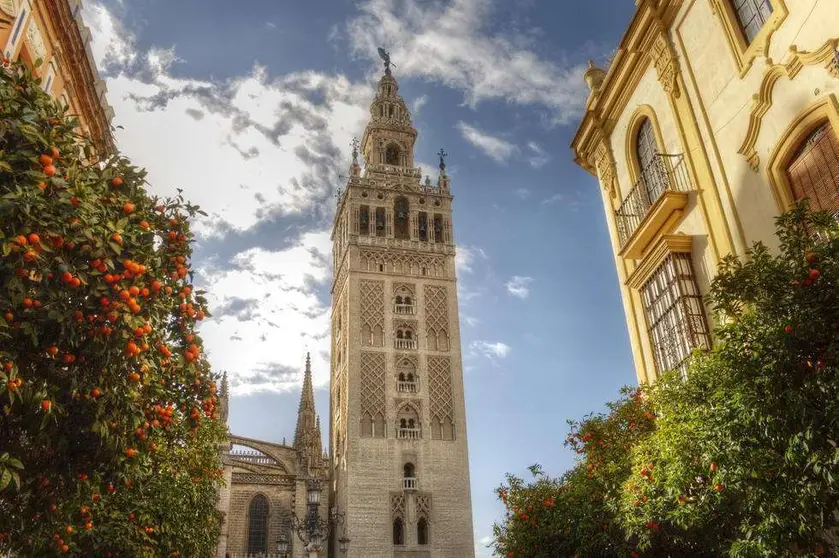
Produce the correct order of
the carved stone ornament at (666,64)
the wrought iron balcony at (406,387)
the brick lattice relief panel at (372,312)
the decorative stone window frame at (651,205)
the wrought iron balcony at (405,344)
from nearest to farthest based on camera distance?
the decorative stone window frame at (651,205)
the carved stone ornament at (666,64)
the wrought iron balcony at (406,387)
the brick lattice relief panel at (372,312)
the wrought iron balcony at (405,344)

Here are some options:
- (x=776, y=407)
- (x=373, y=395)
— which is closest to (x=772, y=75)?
(x=776, y=407)

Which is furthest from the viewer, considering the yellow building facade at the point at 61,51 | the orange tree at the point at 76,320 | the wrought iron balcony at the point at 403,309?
the wrought iron balcony at the point at 403,309

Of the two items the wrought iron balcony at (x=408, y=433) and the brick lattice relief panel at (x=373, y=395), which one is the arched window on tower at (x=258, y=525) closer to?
the brick lattice relief panel at (x=373, y=395)

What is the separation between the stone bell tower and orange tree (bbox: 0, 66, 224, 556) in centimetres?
2609

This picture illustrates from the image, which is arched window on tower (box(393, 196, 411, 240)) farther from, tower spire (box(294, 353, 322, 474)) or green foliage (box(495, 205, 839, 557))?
green foliage (box(495, 205, 839, 557))

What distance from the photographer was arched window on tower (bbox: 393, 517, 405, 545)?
1227 inches

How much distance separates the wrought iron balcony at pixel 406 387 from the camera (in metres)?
34.1

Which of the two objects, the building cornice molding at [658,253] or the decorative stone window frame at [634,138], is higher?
the decorative stone window frame at [634,138]

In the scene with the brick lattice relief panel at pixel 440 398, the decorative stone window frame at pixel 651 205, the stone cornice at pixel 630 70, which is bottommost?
the decorative stone window frame at pixel 651 205

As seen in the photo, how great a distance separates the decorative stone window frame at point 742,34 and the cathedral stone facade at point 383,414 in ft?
87.2

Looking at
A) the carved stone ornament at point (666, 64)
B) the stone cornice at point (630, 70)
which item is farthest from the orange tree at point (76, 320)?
the stone cornice at point (630, 70)

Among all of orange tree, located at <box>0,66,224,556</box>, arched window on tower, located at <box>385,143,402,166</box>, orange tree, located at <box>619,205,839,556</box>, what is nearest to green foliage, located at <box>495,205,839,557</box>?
orange tree, located at <box>619,205,839,556</box>

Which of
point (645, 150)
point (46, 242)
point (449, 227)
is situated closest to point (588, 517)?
point (645, 150)

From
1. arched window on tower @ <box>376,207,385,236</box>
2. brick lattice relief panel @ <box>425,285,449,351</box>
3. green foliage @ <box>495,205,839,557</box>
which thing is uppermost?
arched window on tower @ <box>376,207,385,236</box>
